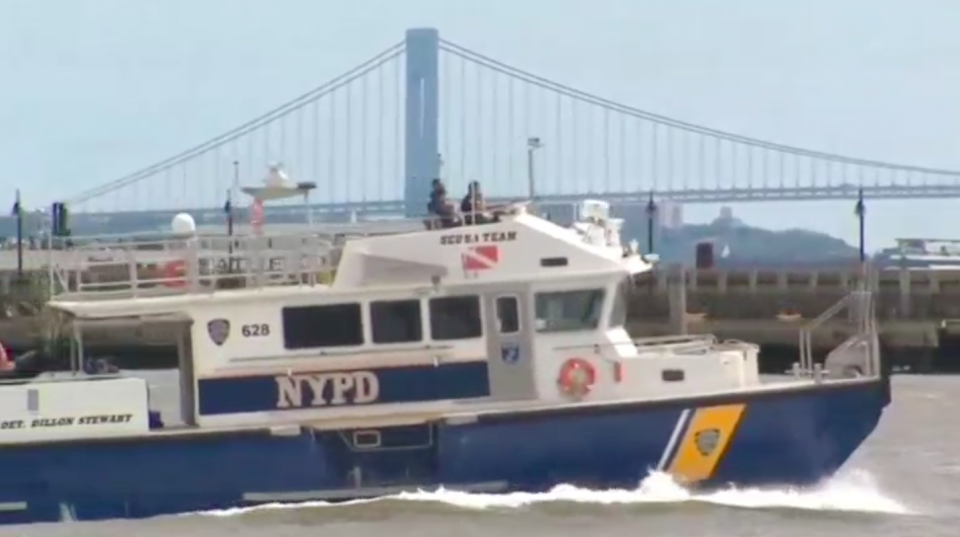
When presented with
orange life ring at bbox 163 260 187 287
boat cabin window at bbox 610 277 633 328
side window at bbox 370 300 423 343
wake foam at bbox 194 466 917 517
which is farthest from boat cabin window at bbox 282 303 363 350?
boat cabin window at bbox 610 277 633 328

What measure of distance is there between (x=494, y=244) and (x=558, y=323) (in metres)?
0.90

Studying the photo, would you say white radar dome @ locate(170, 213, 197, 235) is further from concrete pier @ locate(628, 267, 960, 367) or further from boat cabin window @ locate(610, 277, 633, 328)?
concrete pier @ locate(628, 267, 960, 367)

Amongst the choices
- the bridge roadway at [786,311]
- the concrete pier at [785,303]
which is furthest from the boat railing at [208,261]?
the concrete pier at [785,303]

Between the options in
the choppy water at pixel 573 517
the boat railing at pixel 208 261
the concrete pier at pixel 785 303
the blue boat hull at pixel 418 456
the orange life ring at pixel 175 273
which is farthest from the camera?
the concrete pier at pixel 785 303

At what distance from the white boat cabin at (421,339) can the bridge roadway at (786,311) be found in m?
17.4

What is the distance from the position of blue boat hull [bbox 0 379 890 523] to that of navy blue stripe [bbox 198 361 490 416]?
0.35m

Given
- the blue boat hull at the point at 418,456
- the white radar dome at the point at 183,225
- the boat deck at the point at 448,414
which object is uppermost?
the white radar dome at the point at 183,225

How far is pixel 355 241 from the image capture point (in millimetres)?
20109

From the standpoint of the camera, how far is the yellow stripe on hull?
19766 mm

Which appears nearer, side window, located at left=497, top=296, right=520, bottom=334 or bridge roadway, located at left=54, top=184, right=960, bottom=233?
side window, located at left=497, top=296, right=520, bottom=334

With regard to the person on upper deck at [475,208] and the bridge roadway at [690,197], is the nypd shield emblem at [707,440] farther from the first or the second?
the bridge roadway at [690,197]

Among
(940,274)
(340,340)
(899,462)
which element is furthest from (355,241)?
(940,274)

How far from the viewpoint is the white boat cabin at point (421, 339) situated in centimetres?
1998

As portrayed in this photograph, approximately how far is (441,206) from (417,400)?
1780 millimetres
